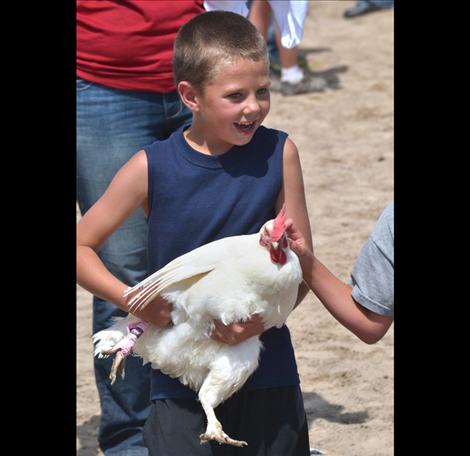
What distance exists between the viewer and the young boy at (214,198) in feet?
9.41

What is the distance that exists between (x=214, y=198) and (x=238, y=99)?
0.83 feet

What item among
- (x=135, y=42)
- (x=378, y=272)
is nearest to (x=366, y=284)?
(x=378, y=272)

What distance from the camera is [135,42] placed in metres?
3.73

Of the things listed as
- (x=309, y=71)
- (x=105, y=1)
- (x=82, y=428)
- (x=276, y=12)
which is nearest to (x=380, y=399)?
(x=82, y=428)

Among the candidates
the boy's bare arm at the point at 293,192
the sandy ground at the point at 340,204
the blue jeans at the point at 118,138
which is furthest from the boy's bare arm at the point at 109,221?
the sandy ground at the point at 340,204

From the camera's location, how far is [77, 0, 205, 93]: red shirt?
12.2 feet

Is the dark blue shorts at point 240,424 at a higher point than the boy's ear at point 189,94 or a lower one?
lower

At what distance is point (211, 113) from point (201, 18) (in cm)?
27

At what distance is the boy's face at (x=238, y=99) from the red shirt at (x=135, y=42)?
871 mm

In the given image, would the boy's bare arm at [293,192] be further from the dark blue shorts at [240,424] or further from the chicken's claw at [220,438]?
the chicken's claw at [220,438]

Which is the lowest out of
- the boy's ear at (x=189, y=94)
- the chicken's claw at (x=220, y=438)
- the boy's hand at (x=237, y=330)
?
the chicken's claw at (x=220, y=438)

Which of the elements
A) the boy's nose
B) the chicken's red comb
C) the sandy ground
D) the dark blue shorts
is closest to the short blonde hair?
the boy's nose

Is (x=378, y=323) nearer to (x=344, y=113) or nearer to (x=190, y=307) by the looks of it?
(x=190, y=307)

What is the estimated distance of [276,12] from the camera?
A: 163 inches
